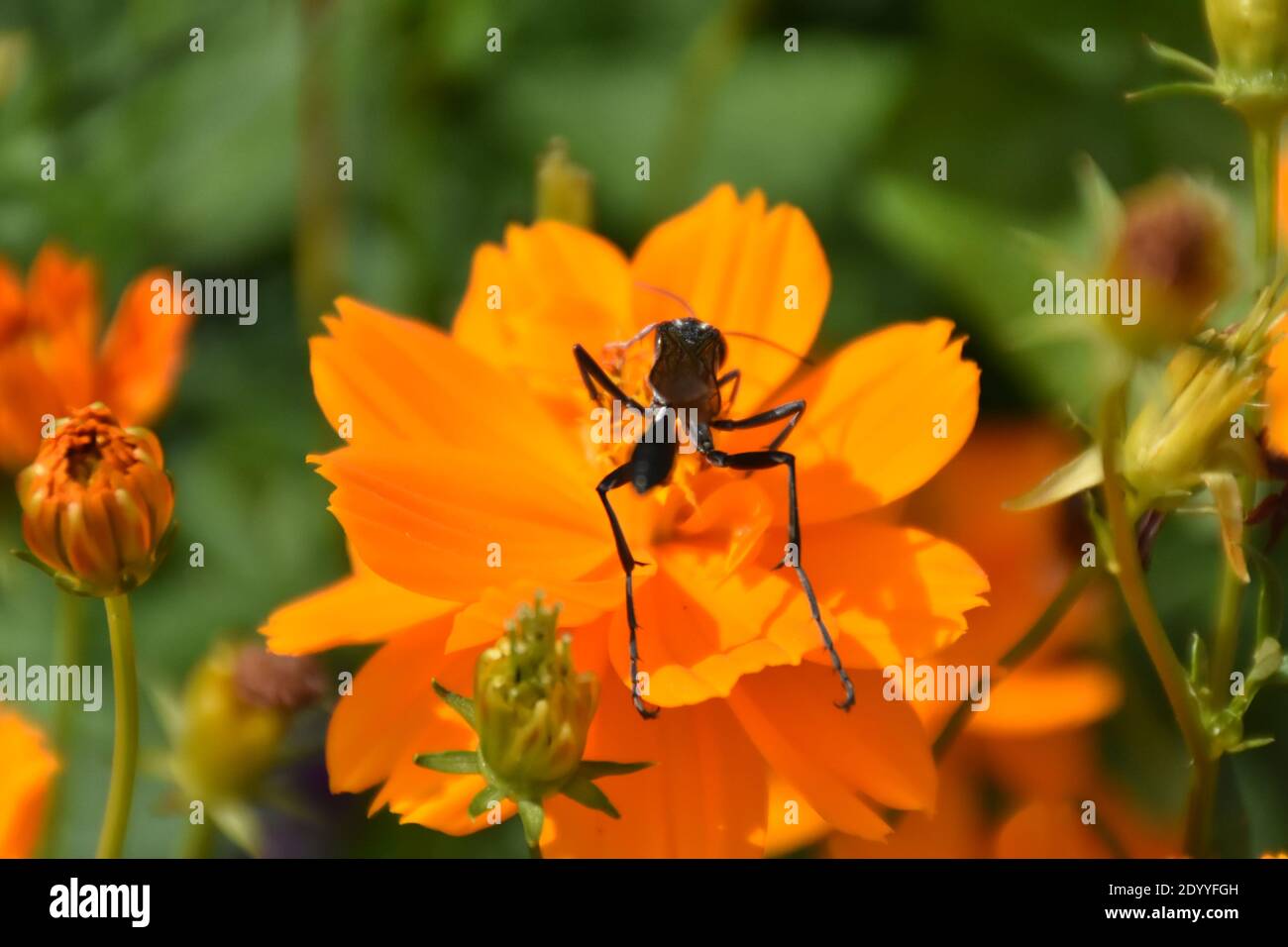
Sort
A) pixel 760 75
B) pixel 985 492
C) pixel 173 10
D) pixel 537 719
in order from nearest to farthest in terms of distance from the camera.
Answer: pixel 537 719 < pixel 985 492 < pixel 173 10 < pixel 760 75

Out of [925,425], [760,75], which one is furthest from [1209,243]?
[760,75]

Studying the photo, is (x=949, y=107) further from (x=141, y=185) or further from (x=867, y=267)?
(x=141, y=185)

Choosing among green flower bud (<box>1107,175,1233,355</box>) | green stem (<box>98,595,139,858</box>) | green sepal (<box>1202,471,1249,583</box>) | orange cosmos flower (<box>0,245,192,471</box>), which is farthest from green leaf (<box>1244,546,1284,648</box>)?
orange cosmos flower (<box>0,245,192,471</box>)

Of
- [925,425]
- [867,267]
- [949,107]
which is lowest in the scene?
[925,425]

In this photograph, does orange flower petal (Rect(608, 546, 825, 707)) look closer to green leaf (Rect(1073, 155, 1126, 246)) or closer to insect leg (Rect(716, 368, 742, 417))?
insect leg (Rect(716, 368, 742, 417))

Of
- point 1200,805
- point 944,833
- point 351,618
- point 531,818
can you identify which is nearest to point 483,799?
point 531,818

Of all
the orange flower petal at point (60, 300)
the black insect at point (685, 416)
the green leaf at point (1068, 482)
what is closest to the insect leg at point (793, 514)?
the black insect at point (685, 416)
